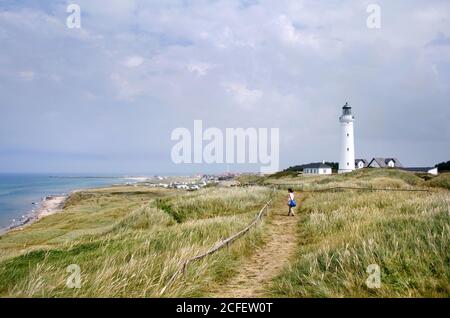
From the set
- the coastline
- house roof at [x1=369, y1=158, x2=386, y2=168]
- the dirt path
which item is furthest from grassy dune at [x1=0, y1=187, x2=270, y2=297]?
house roof at [x1=369, y1=158, x2=386, y2=168]

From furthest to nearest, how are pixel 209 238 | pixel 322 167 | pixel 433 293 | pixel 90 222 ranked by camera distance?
pixel 322 167 → pixel 90 222 → pixel 209 238 → pixel 433 293

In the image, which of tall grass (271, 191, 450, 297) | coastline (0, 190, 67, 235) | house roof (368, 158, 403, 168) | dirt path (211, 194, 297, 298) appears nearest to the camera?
tall grass (271, 191, 450, 297)

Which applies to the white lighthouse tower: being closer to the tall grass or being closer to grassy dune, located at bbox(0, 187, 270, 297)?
grassy dune, located at bbox(0, 187, 270, 297)

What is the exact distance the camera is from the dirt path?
7.80 m

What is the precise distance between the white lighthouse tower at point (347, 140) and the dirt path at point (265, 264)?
58278 millimetres

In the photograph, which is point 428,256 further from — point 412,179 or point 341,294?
point 412,179

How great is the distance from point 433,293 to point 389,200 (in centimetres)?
1313

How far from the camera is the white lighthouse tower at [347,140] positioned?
71.9 meters

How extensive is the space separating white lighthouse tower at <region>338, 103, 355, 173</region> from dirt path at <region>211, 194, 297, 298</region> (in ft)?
191

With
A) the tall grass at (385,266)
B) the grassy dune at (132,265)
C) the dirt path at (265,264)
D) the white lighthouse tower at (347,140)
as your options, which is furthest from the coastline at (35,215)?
the white lighthouse tower at (347,140)

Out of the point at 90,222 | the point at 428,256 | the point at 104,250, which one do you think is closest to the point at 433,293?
the point at 428,256

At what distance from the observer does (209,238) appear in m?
12.3

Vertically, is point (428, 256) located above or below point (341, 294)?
above

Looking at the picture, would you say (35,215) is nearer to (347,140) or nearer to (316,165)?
(347,140)
